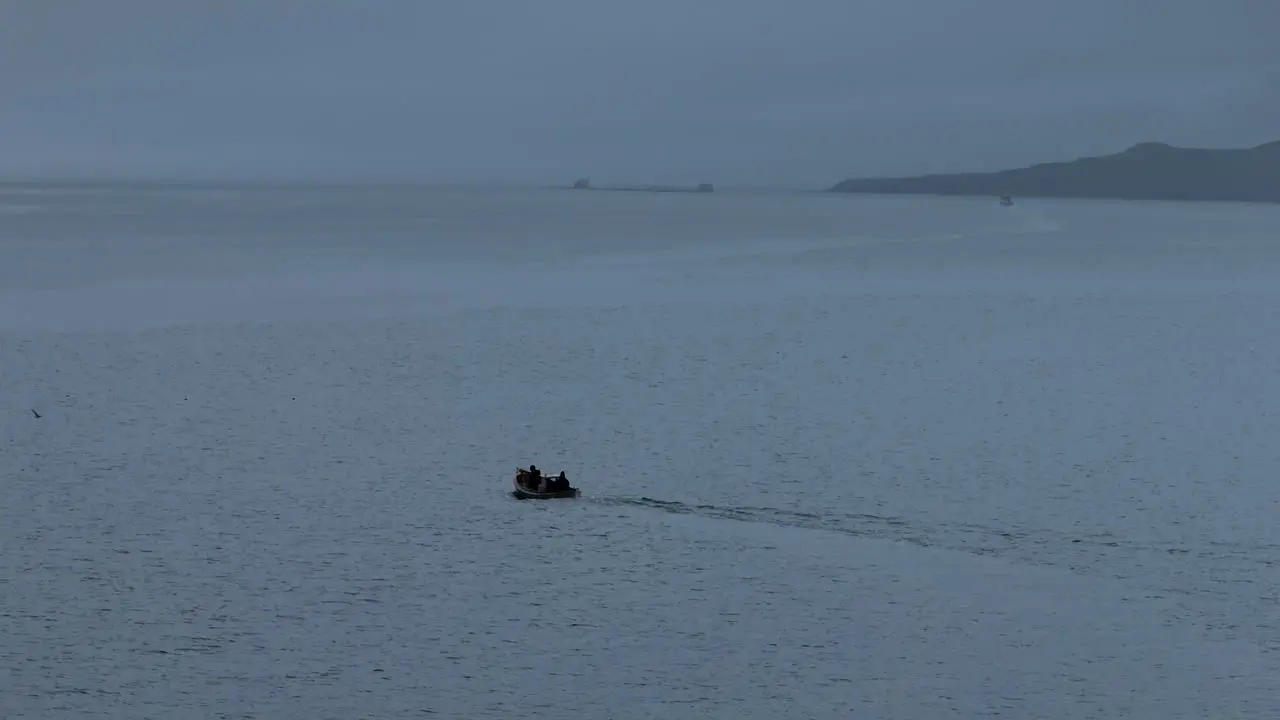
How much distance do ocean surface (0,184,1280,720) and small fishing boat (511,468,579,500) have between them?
176mm

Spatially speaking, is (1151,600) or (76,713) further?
(1151,600)

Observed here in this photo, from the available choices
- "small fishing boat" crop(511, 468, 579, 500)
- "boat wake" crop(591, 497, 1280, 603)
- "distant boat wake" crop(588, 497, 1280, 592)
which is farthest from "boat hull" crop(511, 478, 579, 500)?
"boat wake" crop(591, 497, 1280, 603)

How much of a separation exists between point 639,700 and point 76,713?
675 centimetres

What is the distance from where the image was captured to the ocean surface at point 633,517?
65.4 feet

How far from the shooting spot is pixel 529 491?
96.4ft

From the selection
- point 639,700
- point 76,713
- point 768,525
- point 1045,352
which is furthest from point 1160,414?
point 76,713

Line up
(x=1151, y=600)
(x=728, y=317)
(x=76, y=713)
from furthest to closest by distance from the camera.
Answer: (x=728, y=317)
(x=1151, y=600)
(x=76, y=713)

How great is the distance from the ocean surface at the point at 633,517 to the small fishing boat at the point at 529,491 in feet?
0.58

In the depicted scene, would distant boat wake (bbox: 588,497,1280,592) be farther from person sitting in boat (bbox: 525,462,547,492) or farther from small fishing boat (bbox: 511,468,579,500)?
person sitting in boat (bbox: 525,462,547,492)

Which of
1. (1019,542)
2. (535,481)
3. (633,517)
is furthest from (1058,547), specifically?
(535,481)

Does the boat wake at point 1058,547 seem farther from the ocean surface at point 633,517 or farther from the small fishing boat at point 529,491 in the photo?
the small fishing boat at point 529,491

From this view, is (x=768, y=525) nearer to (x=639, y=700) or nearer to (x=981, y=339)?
(x=639, y=700)

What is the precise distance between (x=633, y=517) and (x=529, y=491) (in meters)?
2.28

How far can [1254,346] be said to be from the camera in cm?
6050
